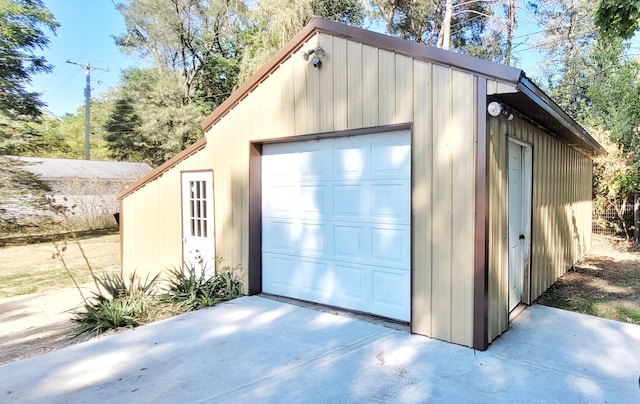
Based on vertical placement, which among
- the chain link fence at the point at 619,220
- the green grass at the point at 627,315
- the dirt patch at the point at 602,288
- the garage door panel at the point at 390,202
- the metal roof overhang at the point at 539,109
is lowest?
the green grass at the point at 627,315

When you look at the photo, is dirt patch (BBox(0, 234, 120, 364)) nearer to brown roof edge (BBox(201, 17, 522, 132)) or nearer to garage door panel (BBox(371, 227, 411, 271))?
garage door panel (BBox(371, 227, 411, 271))

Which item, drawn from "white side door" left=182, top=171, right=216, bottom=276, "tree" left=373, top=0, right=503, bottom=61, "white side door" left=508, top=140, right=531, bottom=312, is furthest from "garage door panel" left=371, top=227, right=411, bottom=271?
"tree" left=373, top=0, right=503, bottom=61

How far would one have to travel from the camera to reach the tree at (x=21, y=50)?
11.9 metres

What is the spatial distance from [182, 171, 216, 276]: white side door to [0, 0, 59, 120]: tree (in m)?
8.96

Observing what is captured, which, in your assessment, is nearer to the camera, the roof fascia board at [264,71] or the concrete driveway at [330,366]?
the concrete driveway at [330,366]

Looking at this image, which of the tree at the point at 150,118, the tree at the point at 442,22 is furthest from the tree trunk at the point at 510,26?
the tree at the point at 150,118

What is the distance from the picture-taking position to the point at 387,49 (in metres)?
4.29

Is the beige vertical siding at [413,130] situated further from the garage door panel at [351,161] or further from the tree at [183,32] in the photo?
the tree at [183,32]

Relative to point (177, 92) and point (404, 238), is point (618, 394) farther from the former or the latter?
point (177, 92)

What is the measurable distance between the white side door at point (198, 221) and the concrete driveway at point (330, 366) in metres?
1.99

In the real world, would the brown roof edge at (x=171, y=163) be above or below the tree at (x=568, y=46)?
below

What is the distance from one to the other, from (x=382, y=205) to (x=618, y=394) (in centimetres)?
270

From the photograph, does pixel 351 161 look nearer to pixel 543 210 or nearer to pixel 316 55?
pixel 316 55

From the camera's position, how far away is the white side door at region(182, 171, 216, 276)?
6.45 m
